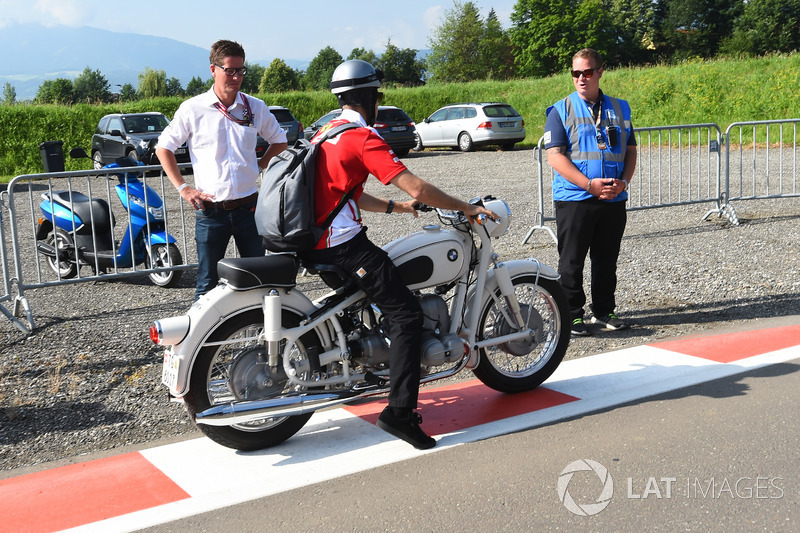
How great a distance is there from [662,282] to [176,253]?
4.82 meters

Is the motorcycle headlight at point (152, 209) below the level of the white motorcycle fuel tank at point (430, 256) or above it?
above

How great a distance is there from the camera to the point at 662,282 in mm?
7945

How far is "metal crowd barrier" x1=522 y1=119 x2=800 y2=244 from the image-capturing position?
11.2 meters

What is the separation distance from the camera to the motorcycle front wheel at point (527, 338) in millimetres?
4867

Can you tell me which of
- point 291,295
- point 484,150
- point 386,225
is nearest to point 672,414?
point 291,295

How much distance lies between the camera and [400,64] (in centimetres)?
10838

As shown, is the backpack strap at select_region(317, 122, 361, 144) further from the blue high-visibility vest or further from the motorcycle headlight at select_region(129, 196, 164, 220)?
the motorcycle headlight at select_region(129, 196, 164, 220)

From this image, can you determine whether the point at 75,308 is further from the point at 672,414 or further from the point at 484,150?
the point at 484,150

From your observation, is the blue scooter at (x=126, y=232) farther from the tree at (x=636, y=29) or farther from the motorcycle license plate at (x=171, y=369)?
the tree at (x=636, y=29)

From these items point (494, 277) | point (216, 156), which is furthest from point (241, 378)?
point (216, 156)

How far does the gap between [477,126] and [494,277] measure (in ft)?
75.6

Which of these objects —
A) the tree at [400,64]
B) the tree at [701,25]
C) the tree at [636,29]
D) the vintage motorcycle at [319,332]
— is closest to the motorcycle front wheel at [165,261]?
the vintage motorcycle at [319,332]

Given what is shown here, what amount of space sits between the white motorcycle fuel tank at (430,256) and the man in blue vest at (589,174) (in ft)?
5.92

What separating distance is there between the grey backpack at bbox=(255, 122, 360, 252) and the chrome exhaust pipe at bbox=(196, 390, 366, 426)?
0.76 metres
